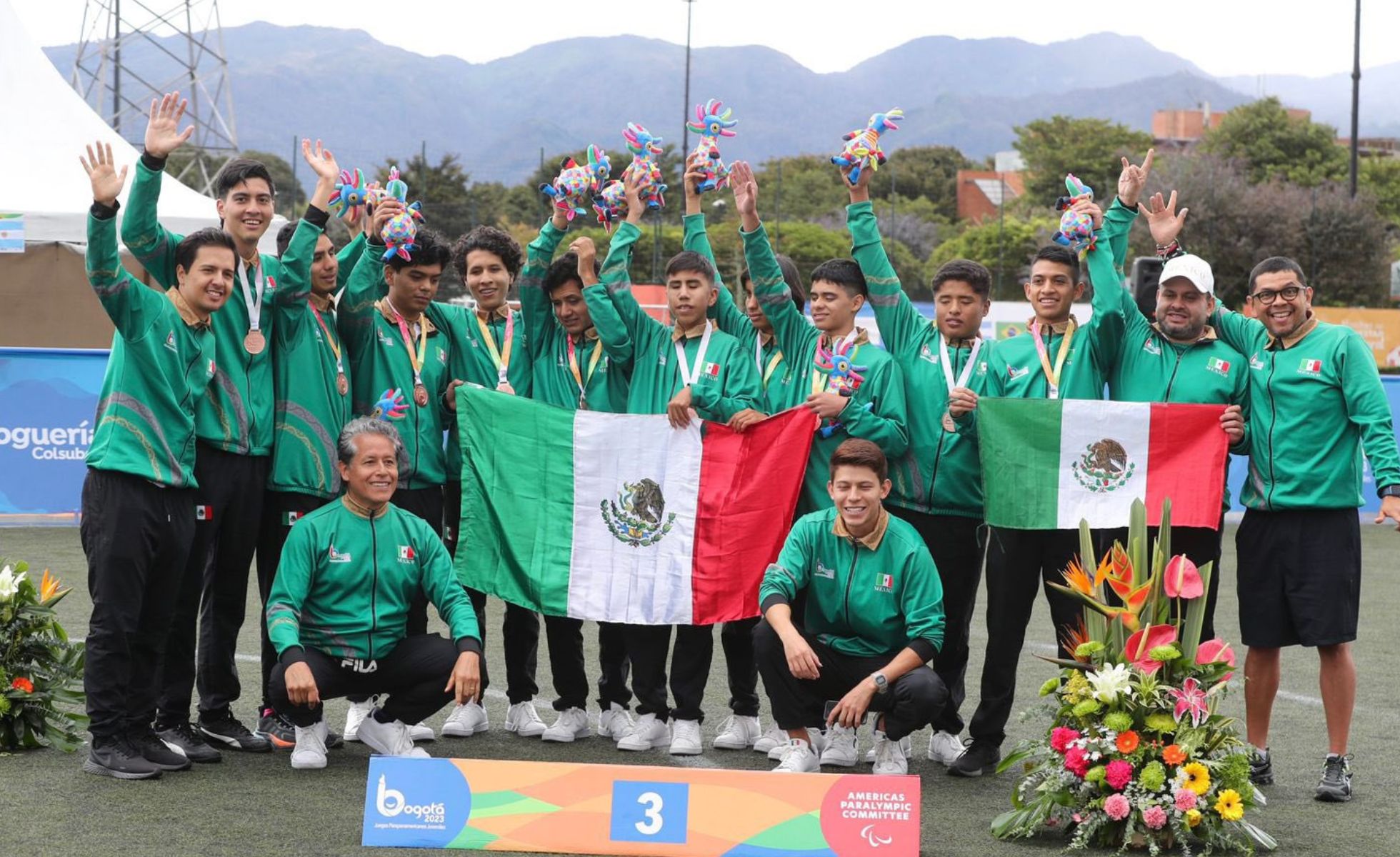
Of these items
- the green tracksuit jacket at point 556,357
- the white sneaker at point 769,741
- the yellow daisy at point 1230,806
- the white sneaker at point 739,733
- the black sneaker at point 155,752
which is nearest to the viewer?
the yellow daisy at point 1230,806

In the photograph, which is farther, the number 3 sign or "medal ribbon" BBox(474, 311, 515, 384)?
"medal ribbon" BBox(474, 311, 515, 384)

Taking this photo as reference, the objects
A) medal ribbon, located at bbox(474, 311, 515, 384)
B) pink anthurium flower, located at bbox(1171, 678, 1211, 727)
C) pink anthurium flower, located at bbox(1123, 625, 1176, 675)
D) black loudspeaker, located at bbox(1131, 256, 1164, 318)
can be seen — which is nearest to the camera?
pink anthurium flower, located at bbox(1171, 678, 1211, 727)

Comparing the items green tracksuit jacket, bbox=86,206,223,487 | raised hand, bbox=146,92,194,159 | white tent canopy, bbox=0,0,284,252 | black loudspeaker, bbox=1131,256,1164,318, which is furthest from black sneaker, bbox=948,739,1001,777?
white tent canopy, bbox=0,0,284,252

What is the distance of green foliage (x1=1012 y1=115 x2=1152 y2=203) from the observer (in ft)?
190

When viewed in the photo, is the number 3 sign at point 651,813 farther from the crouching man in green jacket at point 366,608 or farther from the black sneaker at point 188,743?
the black sneaker at point 188,743

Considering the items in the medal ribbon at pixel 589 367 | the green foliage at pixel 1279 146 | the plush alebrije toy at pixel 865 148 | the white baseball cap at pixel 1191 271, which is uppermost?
the green foliage at pixel 1279 146

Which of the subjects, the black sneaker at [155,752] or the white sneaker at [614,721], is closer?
the black sneaker at [155,752]

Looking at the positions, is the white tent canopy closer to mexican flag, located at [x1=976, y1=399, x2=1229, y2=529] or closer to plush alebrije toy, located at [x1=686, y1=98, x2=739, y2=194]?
plush alebrije toy, located at [x1=686, y1=98, x2=739, y2=194]

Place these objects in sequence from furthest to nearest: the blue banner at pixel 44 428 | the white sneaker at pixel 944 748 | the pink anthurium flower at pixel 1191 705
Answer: the blue banner at pixel 44 428, the white sneaker at pixel 944 748, the pink anthurium flower at pixel 1191 705

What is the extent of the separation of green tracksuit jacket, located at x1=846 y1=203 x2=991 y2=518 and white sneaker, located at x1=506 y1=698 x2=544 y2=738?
5.90 ft

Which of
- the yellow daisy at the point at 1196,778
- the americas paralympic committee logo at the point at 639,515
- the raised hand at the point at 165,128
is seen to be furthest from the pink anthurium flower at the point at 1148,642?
the raised hand at the point at 165,128

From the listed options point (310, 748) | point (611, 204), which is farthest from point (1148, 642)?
point (310, 748)

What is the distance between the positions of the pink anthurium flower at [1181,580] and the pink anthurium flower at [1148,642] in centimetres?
12

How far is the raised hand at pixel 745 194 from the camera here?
623cm
